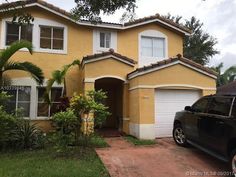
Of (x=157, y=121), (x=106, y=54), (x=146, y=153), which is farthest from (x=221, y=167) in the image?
(x=106, y=54)

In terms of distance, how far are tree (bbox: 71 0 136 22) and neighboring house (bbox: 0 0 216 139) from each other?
553 centimetres

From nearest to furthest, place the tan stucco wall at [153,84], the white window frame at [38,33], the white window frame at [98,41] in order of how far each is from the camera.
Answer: the tan stucco wall at [153,84], the white window frame at [38,33], the white window frame at [98,41]

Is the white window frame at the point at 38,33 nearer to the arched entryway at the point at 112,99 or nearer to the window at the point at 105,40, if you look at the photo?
the window at the point at 105,40

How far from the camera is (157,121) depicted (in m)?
12.8

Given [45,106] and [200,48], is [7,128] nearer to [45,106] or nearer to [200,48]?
[45,106]

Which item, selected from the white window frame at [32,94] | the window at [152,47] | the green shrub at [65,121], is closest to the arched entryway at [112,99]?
the window at [152,47]

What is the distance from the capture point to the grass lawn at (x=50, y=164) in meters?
7.34

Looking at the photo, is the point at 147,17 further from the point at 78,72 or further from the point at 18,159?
the point at 18,159

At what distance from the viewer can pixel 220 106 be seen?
8.23 m

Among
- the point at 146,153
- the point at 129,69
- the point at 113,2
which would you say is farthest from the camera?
the point at 129,69

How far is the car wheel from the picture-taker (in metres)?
10.6

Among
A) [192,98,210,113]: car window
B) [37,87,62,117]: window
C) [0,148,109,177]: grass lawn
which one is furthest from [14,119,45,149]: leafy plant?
[192,98,210,113]: car window

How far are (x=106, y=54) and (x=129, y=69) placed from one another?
4.86 feet

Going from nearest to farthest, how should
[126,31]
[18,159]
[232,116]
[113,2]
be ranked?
[113,2] → [232,116] → [18,159] → [126,31]
